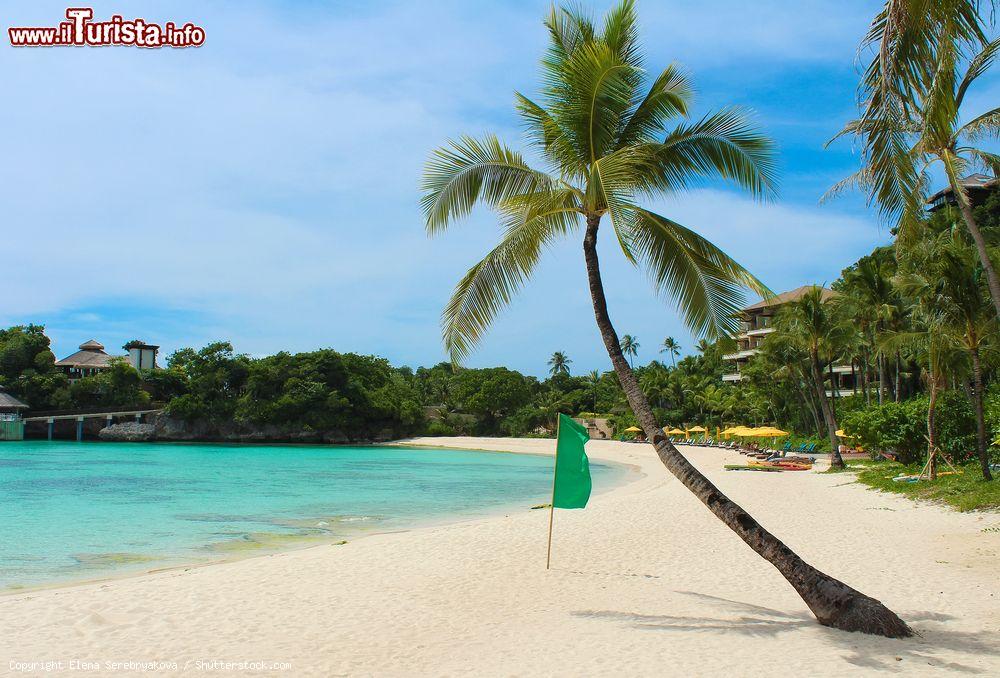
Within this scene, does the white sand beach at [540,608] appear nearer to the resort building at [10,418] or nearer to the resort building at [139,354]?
the resort building at [10,418]

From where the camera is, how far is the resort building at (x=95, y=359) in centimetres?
7256

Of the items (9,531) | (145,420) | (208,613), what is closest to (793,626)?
(208,613)

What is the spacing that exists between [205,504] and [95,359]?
6420 centimetres

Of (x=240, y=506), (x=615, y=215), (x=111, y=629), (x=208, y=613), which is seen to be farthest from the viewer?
(x=240, y=506)

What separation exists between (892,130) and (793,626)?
5.25 m

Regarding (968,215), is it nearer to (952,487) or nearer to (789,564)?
(789,564)

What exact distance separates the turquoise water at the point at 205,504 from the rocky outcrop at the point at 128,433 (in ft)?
82.8

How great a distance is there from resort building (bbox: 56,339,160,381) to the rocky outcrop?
7.82 meters

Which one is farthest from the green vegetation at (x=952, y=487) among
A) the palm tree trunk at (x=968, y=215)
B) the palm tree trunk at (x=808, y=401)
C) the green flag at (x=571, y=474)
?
the palm tree trunk at (x=808, y=401)

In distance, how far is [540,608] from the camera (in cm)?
744

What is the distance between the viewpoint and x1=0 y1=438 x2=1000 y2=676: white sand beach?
18.0ft

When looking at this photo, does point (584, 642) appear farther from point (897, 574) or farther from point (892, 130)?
point (892, 130)

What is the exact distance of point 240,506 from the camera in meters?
20.2

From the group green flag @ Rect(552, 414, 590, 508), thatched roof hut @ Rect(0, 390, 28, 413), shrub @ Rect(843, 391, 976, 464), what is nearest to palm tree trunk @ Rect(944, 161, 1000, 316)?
green flag @ Rect(552, 414, 590, 508)
